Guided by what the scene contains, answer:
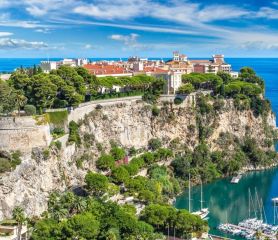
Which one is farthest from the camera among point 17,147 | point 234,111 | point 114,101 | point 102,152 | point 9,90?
point 234,111

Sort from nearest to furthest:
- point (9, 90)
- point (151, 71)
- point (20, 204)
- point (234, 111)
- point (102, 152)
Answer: point (20, 204) < point (9, 90) < point (102, 152) < point (234, 111) < point (151, 71)

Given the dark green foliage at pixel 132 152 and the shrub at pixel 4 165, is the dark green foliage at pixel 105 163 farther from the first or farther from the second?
the shrub at pixel 4 165

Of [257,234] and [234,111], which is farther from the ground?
[234,111]

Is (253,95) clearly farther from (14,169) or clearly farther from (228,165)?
(14,169)

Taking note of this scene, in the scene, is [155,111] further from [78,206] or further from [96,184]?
[78,206]

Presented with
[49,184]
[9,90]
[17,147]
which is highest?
[9,90]

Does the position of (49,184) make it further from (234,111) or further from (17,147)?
(234,111)

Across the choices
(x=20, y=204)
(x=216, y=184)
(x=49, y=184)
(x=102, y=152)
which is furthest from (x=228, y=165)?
(x=20, y=204)

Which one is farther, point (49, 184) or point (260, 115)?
point (260, 115)
